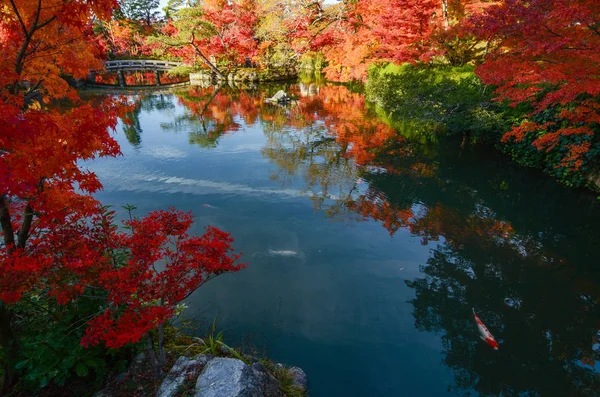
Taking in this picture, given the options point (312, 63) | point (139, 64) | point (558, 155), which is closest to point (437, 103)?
point (558, 155)

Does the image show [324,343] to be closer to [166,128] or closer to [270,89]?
[166,128]

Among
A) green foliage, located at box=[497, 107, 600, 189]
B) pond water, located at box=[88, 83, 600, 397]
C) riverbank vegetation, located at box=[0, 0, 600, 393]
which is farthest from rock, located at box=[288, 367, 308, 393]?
green foliage, located at box=[497, 107, 600, 189]

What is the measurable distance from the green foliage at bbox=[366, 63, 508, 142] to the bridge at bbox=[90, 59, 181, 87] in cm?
2467

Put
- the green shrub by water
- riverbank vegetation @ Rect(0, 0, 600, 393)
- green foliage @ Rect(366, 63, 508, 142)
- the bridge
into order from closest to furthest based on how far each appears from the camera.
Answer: riverbank vegetation @ Rect(0, 0, 600, 393) → the green shrub by water → green foliage @ Rect(366, 63, 508, 142) → the bridge

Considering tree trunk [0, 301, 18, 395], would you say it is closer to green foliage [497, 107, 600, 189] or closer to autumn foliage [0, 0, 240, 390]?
autumn foliage [0, 0, 240, 390]

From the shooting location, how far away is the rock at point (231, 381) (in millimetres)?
3396

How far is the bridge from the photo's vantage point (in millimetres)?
33812

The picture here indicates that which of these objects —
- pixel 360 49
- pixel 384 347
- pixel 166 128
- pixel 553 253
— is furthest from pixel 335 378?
pixel 360 49

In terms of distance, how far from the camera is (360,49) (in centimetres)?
2323

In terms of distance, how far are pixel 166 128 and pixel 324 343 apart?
51.2 ft

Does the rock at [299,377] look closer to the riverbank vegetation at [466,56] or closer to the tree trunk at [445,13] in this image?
the riverbank vegetation at [466,56]

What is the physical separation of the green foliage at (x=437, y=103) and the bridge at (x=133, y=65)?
2467 centimetres

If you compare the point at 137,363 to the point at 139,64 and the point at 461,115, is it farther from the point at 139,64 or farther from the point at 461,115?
the point at 139,64

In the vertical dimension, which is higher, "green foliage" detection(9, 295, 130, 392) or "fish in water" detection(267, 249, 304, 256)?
"green foliage" detection(9, 295, 130, 392)
